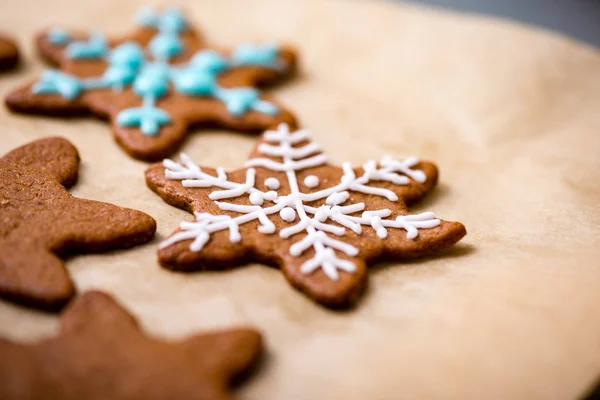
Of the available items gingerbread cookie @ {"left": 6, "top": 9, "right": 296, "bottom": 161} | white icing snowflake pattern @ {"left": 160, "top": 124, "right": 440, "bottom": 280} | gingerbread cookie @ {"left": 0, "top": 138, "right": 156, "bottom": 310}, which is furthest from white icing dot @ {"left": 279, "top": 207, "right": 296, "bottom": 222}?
gingerbread cookie @ {"left": 6, "top": 9, "right": 296, "bottom": 161}

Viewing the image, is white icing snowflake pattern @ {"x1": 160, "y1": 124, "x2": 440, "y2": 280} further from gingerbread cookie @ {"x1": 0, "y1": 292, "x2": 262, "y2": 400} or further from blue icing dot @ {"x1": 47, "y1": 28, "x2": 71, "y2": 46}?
blue icing dot @ {"x1": 47, "y1": 28, "x2": 71, "y2": 46}

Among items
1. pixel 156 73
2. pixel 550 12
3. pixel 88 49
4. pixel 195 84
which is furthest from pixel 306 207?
pixel 550 12

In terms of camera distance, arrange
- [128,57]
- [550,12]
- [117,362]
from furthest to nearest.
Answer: [550,12]
[128,57]
[117,362]

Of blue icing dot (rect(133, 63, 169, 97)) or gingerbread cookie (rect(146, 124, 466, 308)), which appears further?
blue icing dot (rect(133, 63, 169, 97))

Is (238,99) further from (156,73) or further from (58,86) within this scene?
(58,86)

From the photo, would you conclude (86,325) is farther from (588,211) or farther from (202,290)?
(588,211)
